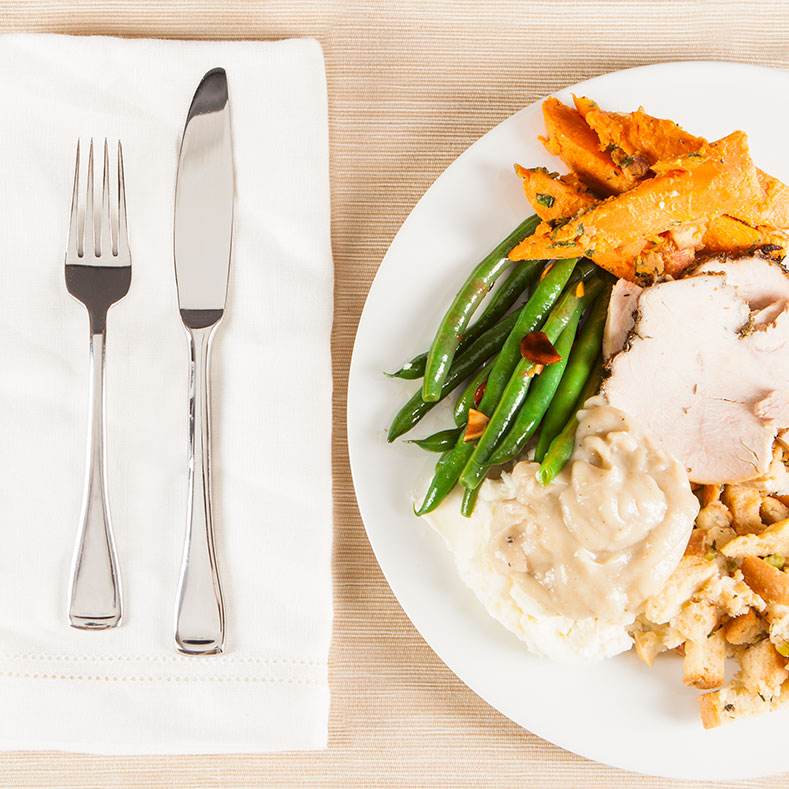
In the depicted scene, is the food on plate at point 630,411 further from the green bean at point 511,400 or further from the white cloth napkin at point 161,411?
the white cloth napkin at point 161,411

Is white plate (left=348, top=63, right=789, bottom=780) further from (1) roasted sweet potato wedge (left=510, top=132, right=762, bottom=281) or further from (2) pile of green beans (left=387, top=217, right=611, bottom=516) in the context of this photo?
(1) roasted sweet potato wedge (left=510, top=132, right=762, bottom=281)

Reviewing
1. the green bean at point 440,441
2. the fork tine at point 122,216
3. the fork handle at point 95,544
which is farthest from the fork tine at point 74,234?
the green bean at point 440,441

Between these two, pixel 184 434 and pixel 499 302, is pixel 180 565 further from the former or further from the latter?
pixel 499 302

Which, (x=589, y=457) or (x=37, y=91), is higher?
(x=37, y=91)

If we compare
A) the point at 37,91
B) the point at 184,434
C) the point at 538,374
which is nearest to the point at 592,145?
the point at 538,374

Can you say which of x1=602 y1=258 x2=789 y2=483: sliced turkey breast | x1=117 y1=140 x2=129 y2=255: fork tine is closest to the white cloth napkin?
x1=117 y1=140 x2=129 y2=255: fork tine

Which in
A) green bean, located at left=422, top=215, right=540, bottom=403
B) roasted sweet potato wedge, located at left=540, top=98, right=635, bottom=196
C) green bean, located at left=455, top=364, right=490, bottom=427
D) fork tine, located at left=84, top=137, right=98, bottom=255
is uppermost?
roasted sweet potato wedge, located at left=540, top=98, right=635, bottom=196

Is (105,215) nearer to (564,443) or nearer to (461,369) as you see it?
(461,369)
